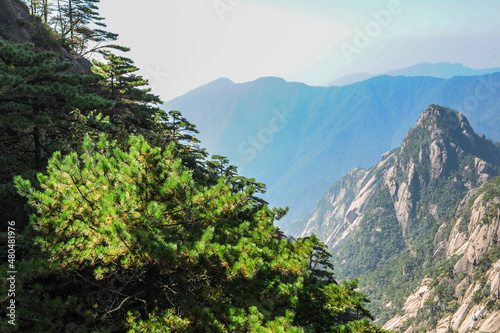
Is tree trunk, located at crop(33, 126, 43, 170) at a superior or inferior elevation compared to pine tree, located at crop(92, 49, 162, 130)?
inferior

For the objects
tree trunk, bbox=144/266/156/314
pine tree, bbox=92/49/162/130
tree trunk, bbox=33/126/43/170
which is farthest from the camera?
pine tree, bbox=92/49/162/130

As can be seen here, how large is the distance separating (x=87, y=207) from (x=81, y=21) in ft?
124

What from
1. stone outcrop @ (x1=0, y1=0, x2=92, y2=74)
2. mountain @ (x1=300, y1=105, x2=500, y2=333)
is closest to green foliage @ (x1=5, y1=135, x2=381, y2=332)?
stone outcrop @ (x1=0, y1=0, x2=92, y2=74)

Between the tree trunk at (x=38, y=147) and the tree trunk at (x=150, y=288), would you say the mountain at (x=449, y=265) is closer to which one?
the tree trunk at (x=150, y=288)

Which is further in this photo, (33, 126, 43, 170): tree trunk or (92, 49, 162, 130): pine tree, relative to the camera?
(92, 49, 162, 130): pine tree

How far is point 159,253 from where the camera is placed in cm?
549

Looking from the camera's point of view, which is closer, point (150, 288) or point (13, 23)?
point (150, 288)

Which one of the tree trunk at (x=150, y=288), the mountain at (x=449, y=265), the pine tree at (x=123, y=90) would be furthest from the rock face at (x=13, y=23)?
the mountain at (x=449, y=265)

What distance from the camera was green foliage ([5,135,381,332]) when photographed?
216 inches

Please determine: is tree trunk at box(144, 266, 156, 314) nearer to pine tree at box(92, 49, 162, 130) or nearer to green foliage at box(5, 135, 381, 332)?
green foliage at box(5, 135, 381, 332)

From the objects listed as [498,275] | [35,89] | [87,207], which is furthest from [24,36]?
[498,275]

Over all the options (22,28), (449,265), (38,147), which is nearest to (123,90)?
(22,28)

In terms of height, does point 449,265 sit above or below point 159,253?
below

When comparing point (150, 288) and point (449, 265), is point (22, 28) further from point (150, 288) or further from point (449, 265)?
point (449, 265)
